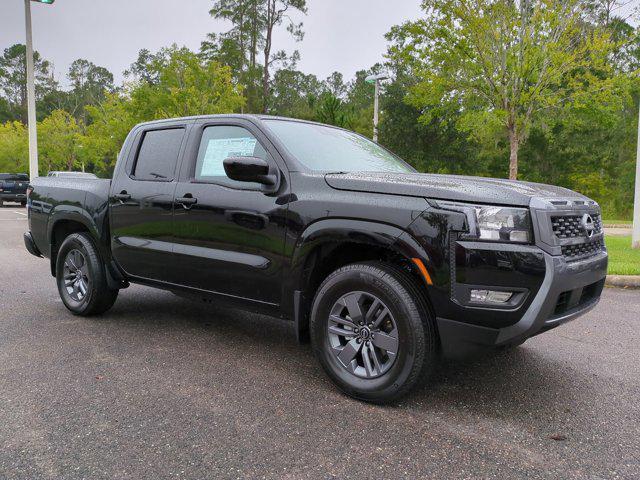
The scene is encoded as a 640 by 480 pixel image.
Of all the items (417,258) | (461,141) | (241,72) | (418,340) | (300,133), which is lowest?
(418,340)

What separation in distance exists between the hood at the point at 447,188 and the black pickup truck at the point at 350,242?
0.01m

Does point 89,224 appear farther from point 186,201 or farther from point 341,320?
point 341,320

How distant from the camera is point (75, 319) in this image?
504 cm

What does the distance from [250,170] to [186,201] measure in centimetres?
87

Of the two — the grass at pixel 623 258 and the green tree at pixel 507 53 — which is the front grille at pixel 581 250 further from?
the green tree at pixel 507 53

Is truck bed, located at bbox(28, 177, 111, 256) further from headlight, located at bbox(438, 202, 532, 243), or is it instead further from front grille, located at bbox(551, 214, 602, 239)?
front grille, located at bbox(551, 214, 602, 239)

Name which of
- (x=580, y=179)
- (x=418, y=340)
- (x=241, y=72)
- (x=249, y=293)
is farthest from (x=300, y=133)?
(x=241, y=72)

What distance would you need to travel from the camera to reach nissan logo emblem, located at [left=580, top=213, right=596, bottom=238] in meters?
3.12

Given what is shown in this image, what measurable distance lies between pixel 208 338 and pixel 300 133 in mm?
1902

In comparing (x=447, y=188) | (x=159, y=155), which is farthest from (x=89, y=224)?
(x=447, y=188)

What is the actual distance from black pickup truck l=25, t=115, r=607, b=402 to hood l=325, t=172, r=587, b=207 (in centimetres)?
1

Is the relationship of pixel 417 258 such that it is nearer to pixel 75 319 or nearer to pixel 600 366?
pixel 600 366

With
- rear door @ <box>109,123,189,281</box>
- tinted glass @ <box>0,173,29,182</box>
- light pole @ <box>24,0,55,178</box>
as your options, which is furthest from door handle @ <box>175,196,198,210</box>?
tinted glass @ <box>0,173,29,182</box>

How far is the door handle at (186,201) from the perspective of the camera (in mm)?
3971
